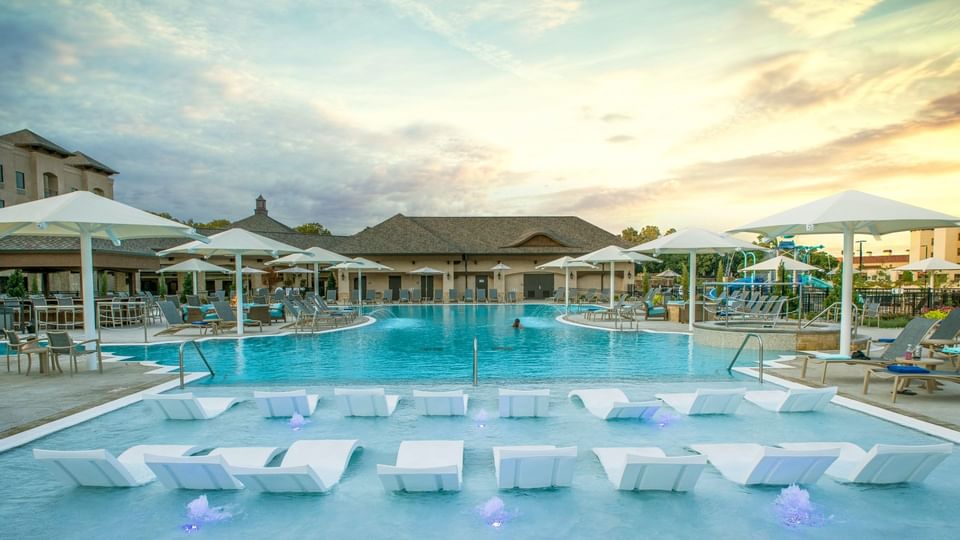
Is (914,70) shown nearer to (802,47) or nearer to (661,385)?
(802,47)

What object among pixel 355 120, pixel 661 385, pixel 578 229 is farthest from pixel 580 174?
pixel 661 385

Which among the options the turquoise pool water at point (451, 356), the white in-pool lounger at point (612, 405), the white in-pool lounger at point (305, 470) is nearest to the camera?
the white in-pool lounger at point (305, 470)

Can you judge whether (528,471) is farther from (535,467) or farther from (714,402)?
(714,402)

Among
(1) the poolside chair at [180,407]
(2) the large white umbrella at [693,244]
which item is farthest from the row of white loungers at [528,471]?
(2) the large white umbrella at [693,244]

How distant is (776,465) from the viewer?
4.25m

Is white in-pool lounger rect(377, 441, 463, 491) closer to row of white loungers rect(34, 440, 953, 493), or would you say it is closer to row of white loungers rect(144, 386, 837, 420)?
row of white loungers rect(34, 440, 953, 493)

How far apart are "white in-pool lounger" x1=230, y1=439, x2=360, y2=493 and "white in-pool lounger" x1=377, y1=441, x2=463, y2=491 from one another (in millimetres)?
540

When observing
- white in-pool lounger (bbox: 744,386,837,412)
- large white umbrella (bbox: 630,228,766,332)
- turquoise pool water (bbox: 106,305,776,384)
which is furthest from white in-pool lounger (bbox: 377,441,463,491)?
large white umbrella (bbox: 630,228,766,332)

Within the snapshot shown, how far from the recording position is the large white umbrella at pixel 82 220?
796cm

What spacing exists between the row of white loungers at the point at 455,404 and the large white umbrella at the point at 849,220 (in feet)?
9.82

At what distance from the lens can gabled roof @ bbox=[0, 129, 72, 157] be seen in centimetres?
3859

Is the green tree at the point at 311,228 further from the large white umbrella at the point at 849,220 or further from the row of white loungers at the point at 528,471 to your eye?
the row of white loungers at the point at 528,471

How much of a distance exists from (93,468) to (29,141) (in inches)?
1895

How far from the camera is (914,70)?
14.3 metres
